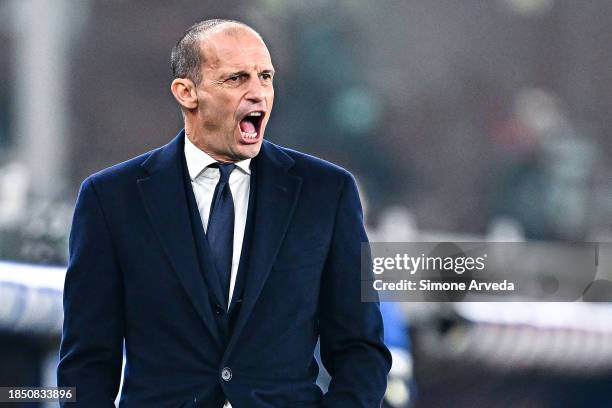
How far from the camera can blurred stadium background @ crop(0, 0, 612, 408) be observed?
10.2 feet

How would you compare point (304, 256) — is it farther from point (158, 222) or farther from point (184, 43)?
point (184, 43)

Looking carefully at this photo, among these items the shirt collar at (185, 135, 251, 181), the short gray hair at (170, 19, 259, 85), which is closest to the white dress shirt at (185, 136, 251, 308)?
the shirt collar at (185, 135, 251, 181)

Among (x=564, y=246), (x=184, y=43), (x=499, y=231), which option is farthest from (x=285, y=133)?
(x=184, y=43)

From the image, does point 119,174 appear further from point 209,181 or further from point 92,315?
point 92,315

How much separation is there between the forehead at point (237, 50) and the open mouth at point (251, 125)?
0.29ft

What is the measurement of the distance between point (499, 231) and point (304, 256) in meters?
1.52

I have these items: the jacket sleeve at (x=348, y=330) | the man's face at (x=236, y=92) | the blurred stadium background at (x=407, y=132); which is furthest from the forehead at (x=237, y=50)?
the blurred stadium background at (x=407, y=132)

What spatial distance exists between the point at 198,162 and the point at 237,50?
23 cm

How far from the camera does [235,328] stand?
183cm

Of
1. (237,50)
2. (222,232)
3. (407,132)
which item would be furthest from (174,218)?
(407,132)

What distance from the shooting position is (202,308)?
1827 mm

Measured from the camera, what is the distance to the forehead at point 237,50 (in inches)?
74.4

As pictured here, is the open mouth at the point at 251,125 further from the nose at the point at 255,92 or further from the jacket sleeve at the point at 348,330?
the jacket sleeve at the point at 348,330

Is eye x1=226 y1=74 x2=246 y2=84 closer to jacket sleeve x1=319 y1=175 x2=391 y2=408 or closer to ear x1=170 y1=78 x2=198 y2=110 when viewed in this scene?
ear x1=170 y1=78 x2=198 y2=110
